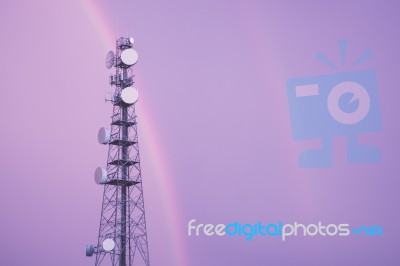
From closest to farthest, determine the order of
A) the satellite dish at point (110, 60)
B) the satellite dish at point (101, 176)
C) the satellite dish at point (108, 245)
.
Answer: the satellite dish at point (108, 245) → the satellite dish at point (101, 176) → the satellite dish at point (110, 60)

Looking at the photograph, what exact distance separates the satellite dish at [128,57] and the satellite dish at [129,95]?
4.60 ft

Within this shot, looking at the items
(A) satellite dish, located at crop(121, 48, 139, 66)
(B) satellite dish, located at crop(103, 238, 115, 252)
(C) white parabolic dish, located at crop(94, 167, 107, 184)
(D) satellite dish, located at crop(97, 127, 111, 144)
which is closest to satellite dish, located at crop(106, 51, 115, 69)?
(A) satellite dish, located at crop(121, 48, 139, 66)

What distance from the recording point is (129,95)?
2995 centimetres

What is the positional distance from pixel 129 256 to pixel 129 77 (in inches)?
359

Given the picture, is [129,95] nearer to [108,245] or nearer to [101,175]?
[101,175]

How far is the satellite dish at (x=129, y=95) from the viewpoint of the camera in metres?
29.8

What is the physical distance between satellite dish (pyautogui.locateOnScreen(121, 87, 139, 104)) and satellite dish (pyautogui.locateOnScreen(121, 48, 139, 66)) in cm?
140

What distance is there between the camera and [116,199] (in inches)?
1172

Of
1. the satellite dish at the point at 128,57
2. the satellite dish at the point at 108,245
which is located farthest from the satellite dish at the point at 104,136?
the satellite dish at the point at 108,245

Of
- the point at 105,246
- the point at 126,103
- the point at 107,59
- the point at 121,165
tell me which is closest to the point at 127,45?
the point at 107,59

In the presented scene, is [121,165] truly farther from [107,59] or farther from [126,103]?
[107,59]

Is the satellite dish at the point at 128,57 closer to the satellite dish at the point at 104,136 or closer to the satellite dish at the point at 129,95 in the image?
the satellite dish at the point at 129,95

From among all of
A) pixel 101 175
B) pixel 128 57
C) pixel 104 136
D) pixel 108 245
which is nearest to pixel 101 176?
pixel 101 175

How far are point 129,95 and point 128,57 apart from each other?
2.03m
